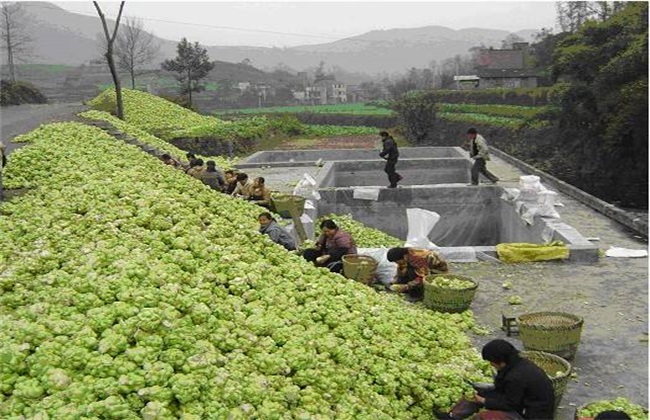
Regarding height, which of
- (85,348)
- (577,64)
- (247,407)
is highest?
(577,64)

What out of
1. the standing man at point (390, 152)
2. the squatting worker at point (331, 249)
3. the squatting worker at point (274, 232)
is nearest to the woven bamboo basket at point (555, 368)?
the squatting worker at point (331, 249)

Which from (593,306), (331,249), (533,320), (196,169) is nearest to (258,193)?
(196,169)

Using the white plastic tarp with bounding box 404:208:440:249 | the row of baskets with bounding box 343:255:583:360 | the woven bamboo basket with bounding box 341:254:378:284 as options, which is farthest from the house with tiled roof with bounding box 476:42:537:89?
the row of baskets with bounding box 343:255:583:360

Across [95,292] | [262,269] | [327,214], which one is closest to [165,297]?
[95,292]

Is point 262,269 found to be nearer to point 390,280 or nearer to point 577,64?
point 390,280

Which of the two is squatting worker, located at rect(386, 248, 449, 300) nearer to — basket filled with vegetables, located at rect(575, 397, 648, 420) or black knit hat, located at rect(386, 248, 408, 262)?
black knit hat, located at rect(386, 248, 408, 262)

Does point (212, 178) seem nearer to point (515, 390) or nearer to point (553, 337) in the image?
point (553, 337)

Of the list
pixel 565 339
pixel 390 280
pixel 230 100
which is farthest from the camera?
pixel 230 100

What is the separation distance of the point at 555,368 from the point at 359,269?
3.54 m

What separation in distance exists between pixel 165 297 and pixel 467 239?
12723mm

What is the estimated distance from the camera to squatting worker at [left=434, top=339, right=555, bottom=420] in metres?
5.03

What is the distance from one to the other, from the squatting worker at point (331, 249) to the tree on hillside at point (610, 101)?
52.8ft

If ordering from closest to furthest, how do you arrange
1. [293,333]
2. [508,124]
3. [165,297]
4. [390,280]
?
1. [165,297]
2. [293,333]
3. [390,280]
4. [508,124]

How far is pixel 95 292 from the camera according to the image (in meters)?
5.55
